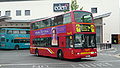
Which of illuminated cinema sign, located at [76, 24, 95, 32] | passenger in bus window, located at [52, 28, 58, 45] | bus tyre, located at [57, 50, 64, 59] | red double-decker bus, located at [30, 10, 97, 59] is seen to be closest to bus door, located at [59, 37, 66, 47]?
red double-decker bus, located at [30, 10, 97, 59]

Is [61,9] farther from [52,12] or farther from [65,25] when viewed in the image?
[65,25]

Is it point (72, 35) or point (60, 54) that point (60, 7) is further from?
point (72, 35)

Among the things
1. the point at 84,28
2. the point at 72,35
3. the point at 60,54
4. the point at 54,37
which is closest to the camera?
the point at 72,35

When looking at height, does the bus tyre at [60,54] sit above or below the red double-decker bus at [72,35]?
below

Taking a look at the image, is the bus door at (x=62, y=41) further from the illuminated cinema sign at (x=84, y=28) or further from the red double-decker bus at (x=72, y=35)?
the illuminated cinema sign at (x=84, y=28)

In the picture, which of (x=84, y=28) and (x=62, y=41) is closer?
(x=84, y=28)

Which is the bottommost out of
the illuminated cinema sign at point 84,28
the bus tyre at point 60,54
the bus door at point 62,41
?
the bus tyre at point 60,54

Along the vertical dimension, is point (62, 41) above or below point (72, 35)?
below

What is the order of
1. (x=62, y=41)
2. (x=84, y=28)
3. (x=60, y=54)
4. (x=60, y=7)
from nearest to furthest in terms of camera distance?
(x=84, y=28)
(x=62, y=41)
(x=60, y=54)
(x=60, y=7)

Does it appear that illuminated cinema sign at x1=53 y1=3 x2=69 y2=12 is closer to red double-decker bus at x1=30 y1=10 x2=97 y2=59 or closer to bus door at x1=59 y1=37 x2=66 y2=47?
red double-decker bus at x1=30 y1=10 x2=97 y2=59

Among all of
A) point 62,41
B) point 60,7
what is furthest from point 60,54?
point 60,7

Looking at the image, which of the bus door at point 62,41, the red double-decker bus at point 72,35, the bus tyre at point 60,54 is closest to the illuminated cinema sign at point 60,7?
the red double-decker bus at point 72,35

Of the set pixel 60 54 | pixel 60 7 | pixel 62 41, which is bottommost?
pixel 60 54

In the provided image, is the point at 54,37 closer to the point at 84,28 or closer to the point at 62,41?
the point at 62,41
